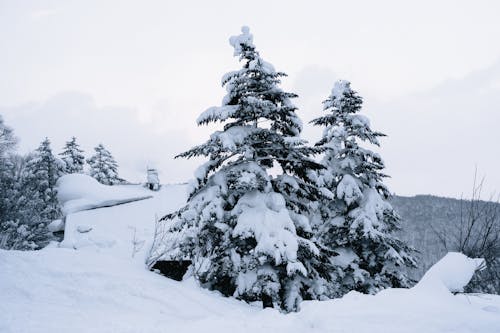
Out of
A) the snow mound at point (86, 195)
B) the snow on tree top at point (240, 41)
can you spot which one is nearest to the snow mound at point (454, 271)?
the snow on tree top at point (240, 41)

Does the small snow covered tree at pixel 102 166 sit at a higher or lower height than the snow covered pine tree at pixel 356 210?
higher

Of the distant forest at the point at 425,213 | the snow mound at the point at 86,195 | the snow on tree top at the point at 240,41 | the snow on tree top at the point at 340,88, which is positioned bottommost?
the snow mound at the point at 86,195

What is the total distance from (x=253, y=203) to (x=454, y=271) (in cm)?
513

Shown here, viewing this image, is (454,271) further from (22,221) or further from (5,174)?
(5,174)

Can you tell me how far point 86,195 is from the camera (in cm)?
2408

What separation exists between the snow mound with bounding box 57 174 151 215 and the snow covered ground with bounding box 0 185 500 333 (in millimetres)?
16904

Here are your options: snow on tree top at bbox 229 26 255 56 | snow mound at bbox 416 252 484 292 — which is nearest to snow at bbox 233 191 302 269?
snow mound at bbox 416 252 484 292

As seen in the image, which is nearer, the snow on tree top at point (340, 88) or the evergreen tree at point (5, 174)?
the snow on tree top at point (340, 88)

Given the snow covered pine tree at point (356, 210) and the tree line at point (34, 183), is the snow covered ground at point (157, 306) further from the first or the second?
the tree line at point (34, 183)

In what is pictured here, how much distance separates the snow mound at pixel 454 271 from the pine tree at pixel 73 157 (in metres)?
35.0

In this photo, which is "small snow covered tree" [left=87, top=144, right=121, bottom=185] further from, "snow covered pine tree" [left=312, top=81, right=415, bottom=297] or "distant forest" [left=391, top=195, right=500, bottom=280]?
"distant forest" [left=391, top=195, right=500, bottom=280]

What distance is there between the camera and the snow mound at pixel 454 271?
5.55 meters

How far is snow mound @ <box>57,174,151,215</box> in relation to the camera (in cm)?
2342

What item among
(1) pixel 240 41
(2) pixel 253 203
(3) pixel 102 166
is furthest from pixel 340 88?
(3) pixel 102 166
